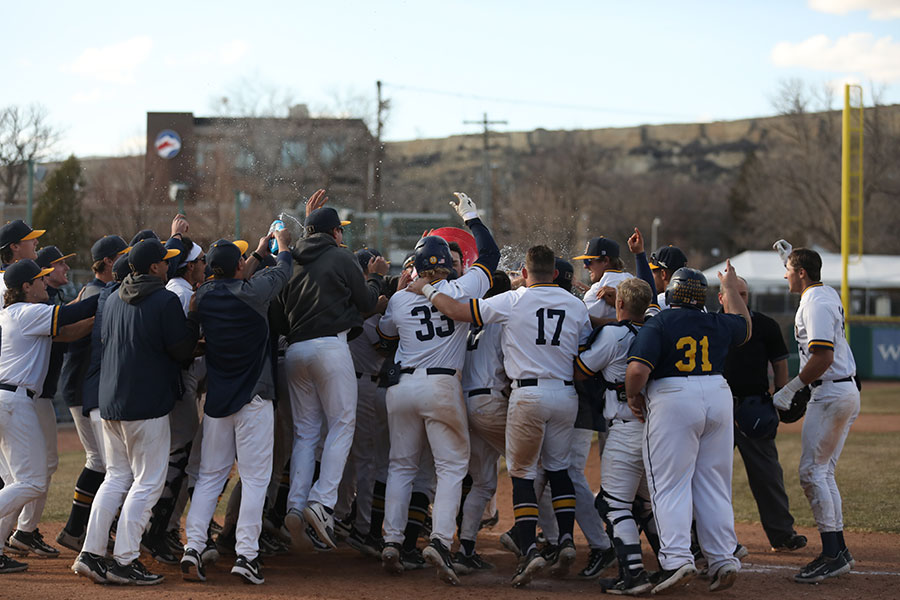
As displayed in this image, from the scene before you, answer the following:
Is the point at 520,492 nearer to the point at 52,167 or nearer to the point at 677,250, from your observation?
the point at 677,250

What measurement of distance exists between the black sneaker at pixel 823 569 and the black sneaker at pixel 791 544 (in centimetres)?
105

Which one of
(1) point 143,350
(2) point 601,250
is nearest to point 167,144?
(2) point 601,250

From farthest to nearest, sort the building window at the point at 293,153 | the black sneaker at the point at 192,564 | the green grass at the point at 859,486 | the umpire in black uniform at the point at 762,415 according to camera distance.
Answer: the building window at the point at 293,153, the green grass at the point at 859,486, the umpire in black uniform at the point at 762,415, the black sneaker at the point at 192,564

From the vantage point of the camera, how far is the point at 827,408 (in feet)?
23.0

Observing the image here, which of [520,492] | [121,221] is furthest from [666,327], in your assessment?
[121,221]

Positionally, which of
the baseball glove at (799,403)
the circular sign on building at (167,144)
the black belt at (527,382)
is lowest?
the baseball glove at (799,403)

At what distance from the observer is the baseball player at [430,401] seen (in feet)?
21.6

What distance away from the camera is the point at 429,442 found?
6738 millimetres

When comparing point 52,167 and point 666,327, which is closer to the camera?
point 666,327

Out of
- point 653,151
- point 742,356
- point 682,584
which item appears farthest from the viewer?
point 653,151

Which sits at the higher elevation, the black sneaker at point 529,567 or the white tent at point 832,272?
the white tent at point 832,272

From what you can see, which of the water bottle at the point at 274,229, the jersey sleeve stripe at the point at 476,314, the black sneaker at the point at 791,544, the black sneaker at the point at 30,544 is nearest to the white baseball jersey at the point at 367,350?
the water bottle at the point at 274,229

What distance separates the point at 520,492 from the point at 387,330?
5.18 ft

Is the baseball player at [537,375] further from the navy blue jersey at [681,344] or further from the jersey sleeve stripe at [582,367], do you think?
the navy blue jersey at [681,344]
